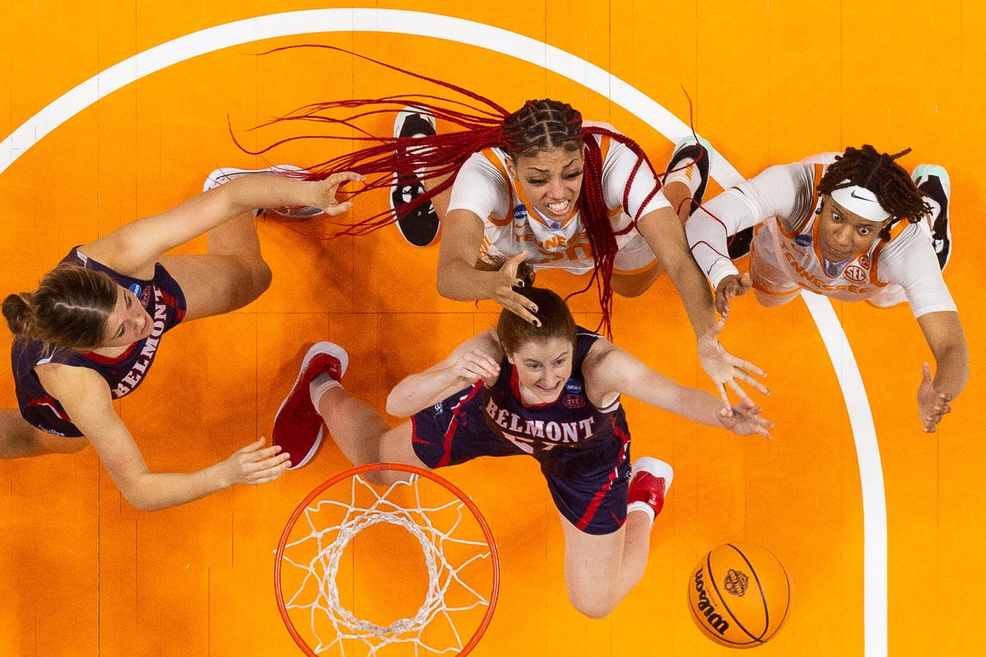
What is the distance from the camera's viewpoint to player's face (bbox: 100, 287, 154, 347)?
2619mm

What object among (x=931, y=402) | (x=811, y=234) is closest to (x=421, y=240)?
(x=811, y=234)

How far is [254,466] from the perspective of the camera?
8.82ft

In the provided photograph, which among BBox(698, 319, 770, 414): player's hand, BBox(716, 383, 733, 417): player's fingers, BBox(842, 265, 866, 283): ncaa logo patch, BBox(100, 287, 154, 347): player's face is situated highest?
BBox(842, 265, 866, 283): ncaa logo patch

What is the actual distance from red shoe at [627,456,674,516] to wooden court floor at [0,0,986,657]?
0.17 meters

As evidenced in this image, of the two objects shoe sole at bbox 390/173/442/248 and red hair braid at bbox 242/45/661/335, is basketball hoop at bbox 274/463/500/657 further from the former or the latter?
red hair braid at bbox 242/45/661/335

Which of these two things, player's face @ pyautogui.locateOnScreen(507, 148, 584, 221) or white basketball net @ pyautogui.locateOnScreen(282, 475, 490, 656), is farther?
white basketball net @ pyautogui.locateOnScreen(282, 475, 490, 656)

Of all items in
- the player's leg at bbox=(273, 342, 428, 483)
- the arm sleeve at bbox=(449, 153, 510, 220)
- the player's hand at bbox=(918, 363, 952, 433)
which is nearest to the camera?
the arm sleeve at bbox=(449, 153, 510, 220)

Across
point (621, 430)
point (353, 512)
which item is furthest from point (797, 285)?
point (353, 512)

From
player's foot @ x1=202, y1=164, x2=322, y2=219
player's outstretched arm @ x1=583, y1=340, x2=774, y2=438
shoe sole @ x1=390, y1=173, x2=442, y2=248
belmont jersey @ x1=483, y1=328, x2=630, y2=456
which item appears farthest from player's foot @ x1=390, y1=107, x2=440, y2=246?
player's outstretched arm @ x1=583, y1=340, x2=774, y2=438

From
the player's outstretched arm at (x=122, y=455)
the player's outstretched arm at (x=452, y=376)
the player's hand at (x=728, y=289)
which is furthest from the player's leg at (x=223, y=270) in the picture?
the player's hand at (x=728, y=289)

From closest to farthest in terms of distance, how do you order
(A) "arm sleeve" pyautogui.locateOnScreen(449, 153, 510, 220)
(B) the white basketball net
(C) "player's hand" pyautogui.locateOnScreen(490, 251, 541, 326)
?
1. (C) "player's hand" pyautogui.locateOnScreen(490, 251, 541, 326)
2. (A) "arm sleeve" pyautogui.locateOnScreen(449, 153, 510, 220)
3. (B) the white basketball net

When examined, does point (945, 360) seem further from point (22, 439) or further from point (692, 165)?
point (22, 439)

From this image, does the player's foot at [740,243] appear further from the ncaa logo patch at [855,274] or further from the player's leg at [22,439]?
the player's leg at [22,439]

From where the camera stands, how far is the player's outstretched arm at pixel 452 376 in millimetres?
2586
